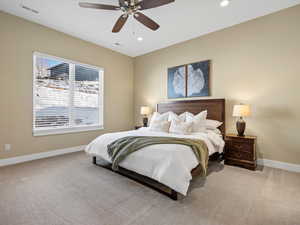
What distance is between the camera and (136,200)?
1.88 meters

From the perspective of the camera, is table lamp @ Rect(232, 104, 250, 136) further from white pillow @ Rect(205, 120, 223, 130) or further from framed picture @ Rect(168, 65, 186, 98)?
framed picture @ Rect(168, 65, 186, 98)

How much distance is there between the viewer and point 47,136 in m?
3.59

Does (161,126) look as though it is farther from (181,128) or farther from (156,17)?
(156,17)

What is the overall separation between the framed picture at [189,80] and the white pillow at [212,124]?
2.50ft

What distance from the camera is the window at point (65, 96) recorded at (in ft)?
11.6

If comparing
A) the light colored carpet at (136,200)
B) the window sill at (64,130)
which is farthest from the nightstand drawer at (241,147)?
the window sill at (64,130)

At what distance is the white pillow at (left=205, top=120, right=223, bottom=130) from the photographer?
11.3ft

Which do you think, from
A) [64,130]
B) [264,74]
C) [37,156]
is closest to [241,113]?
[264,74]

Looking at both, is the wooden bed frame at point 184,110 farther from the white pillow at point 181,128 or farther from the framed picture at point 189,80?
the white pillow at point 181,128

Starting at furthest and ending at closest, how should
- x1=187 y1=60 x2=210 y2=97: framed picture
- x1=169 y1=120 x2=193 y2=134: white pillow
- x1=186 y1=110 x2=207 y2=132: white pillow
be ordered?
x1=187 y1=60 x2=210 y2=97: framed picture → x1=186 y1=110 x2=207 y2=132: white pillow → x1=169 y1=120 x2=193 y2=134: white pillow

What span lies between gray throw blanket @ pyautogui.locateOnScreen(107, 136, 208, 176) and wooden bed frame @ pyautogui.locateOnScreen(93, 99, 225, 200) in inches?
9.2

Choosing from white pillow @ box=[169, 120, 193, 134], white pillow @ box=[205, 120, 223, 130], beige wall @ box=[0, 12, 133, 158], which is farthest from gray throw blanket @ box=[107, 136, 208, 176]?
beige wall @ box=[0, 12, 133, 158]

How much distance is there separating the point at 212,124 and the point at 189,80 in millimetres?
1411

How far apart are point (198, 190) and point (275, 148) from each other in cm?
209
